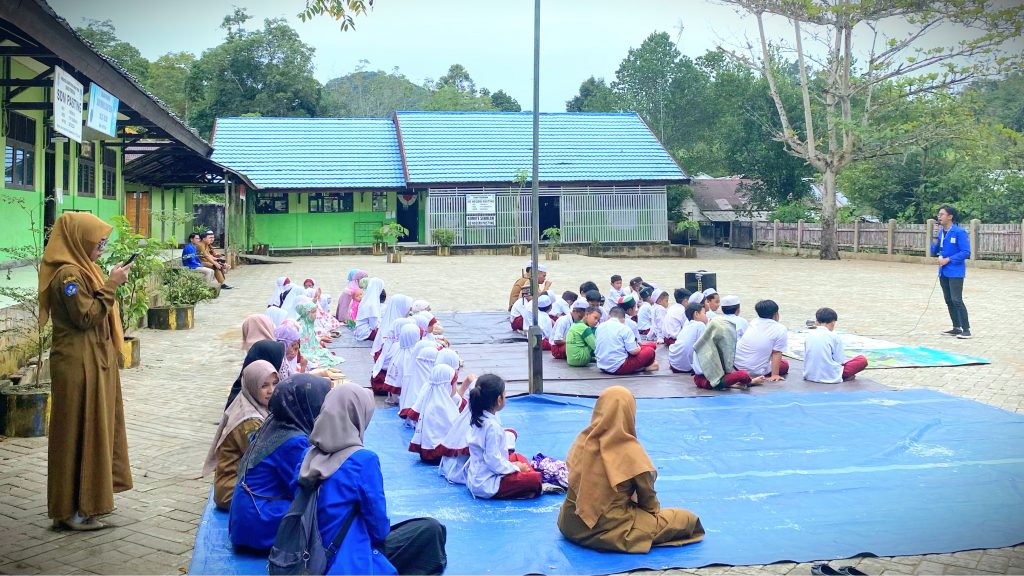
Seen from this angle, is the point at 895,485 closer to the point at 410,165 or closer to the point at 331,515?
the point at 331,515

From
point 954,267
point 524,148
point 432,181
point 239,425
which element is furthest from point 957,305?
point 524,148

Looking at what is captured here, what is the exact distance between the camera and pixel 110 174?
57.3 ft

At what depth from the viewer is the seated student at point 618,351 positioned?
31.2ft

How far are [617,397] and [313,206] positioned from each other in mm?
27123

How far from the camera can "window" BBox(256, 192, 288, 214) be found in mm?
29859

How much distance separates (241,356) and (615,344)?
4492 mm

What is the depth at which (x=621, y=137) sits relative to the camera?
3475 cm

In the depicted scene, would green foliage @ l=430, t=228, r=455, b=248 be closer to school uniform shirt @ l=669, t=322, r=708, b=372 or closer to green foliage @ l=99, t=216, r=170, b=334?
green foliage @ l=99, t=216, r=170, b=334

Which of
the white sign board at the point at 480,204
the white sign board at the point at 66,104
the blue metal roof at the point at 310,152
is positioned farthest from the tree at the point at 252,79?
the white sign board at the point at 66,104

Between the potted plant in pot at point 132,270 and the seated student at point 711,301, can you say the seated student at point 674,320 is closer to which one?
the seated student at point 711,301

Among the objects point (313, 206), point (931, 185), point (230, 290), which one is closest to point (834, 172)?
point (931, 185)

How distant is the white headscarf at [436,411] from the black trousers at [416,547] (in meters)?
1.95

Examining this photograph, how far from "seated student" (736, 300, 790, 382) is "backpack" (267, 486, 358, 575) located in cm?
620

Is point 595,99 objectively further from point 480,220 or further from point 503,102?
point 480,220
